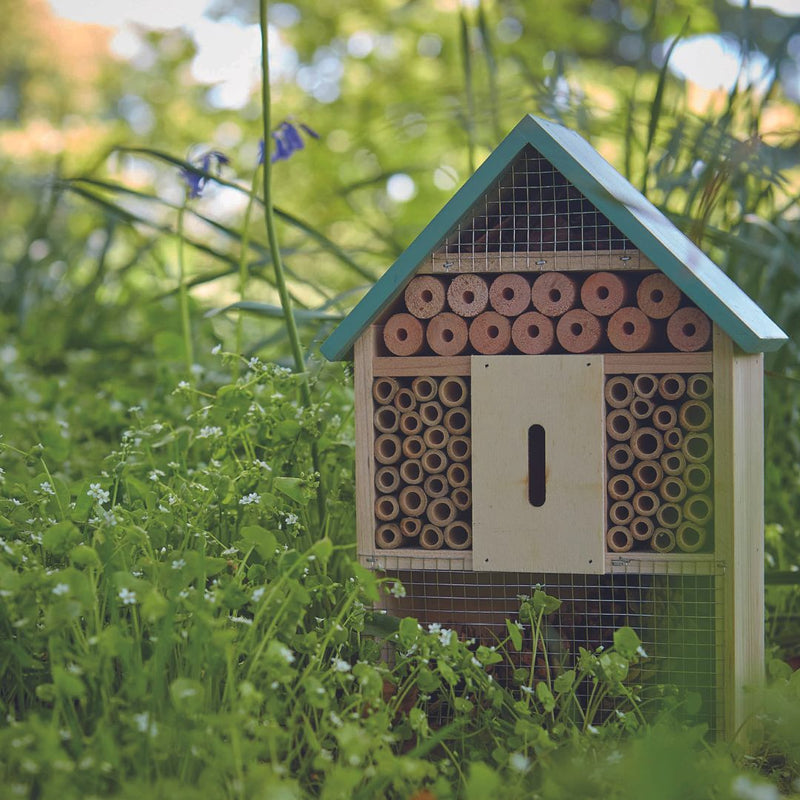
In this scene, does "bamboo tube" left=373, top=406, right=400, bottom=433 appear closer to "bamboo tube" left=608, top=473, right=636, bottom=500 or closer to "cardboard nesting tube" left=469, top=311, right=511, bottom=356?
"cardboard nesting tube" left=469, top=311, right=511, bottom=356

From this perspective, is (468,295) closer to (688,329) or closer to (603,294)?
(603,294)

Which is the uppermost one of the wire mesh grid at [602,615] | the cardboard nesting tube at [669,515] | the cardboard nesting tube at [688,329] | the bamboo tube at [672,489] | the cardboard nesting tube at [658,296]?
the cardboard nesting tube at [658,296]

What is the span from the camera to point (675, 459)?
6.03 ft

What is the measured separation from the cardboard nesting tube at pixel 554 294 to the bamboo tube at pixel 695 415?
0.29 m

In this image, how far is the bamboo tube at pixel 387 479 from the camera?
1.92 m

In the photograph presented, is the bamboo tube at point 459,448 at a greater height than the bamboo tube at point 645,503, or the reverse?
the bamboo tube at point 459,448

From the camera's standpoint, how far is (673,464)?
6.02ft

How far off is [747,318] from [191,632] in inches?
43.3

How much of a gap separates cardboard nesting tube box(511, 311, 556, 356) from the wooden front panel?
3 centimetres

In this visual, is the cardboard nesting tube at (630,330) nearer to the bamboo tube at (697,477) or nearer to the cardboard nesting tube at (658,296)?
the cardboard nesting tube at (658,296)

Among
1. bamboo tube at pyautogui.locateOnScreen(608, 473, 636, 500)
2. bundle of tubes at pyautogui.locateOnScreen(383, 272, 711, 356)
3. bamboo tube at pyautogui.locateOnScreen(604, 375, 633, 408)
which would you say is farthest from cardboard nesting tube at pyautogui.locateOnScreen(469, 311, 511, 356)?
bamboo tube at pyautogui.locateOnScreen(608, 473, 636, 500)

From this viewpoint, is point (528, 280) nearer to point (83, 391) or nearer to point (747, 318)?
point (747, 318)

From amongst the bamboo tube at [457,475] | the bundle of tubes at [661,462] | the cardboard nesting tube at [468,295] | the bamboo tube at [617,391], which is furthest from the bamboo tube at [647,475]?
the cardboard nesting tube at [468,295]

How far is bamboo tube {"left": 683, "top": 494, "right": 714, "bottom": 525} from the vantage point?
5.92 feet
